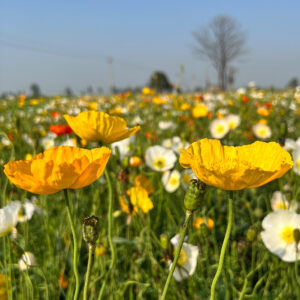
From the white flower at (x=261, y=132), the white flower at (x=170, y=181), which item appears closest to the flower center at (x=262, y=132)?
the white flower at (x=261, y=132)

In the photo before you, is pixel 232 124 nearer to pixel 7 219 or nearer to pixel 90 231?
pixel 7 219

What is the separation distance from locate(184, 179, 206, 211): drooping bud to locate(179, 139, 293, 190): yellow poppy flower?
12 millimetres

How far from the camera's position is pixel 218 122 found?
214 cm

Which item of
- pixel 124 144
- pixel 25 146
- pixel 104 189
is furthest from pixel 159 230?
pixel 25 146

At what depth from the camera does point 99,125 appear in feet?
2.34

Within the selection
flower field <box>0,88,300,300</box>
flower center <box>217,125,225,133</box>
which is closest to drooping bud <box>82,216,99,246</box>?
flower field <box>0,88,300,300</box>

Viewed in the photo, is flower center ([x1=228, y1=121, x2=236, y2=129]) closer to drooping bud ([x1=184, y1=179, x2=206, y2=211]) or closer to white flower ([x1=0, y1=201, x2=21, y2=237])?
white flower ([x1=0, y1=201, x2=21, y2=237])

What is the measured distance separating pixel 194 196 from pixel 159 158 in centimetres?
92

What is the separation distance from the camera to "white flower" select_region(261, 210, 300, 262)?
0.82 m

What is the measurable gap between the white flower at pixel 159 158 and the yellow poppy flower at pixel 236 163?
764mm

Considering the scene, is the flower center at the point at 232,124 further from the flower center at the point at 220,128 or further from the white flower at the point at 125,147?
the white flower at the point at 125,147

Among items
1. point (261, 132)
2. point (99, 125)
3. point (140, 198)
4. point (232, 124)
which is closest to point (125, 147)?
point (140, 198)

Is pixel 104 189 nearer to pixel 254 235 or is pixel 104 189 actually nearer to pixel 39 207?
pixel 39 207

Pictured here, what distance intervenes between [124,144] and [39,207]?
454 mm
